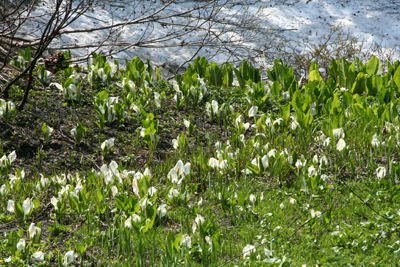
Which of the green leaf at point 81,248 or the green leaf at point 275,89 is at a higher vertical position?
the green leaf at point 275,89

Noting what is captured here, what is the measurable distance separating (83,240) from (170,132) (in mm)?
2057

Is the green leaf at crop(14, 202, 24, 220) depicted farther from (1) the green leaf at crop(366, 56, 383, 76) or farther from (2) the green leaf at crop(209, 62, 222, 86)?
(1) the green leaf at crop(366, 56, 383, 76)

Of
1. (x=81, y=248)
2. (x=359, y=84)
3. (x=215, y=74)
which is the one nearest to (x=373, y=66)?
(x=359, y=84)

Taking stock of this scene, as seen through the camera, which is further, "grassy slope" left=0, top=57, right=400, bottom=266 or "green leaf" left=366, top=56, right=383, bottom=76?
"green leaf" left=366, top=56, right=383, bottom=76

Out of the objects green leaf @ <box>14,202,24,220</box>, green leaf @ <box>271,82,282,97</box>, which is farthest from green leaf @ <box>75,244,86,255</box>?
green leaf @ <box>271,82,282,97</box>

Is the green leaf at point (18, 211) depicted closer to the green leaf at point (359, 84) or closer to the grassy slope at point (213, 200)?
the grassy slope at point (213, 200)

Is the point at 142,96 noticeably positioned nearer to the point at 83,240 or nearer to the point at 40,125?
the point at 40,125

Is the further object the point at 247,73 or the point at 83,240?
the point at 247,73

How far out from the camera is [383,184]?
288 cm

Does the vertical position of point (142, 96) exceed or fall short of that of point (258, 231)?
it exceeds it

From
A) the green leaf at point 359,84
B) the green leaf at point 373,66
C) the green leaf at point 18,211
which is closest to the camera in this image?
the green leaf at point 18,211

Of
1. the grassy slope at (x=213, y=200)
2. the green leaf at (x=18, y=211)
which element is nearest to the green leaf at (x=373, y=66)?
the grassy slope at (x=213, y=200)

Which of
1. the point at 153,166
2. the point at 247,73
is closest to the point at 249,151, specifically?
the point at 153,166

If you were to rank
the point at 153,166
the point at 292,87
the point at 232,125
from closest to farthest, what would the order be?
the point at 153,166 → the point at 232,125 → the point at 292,87
